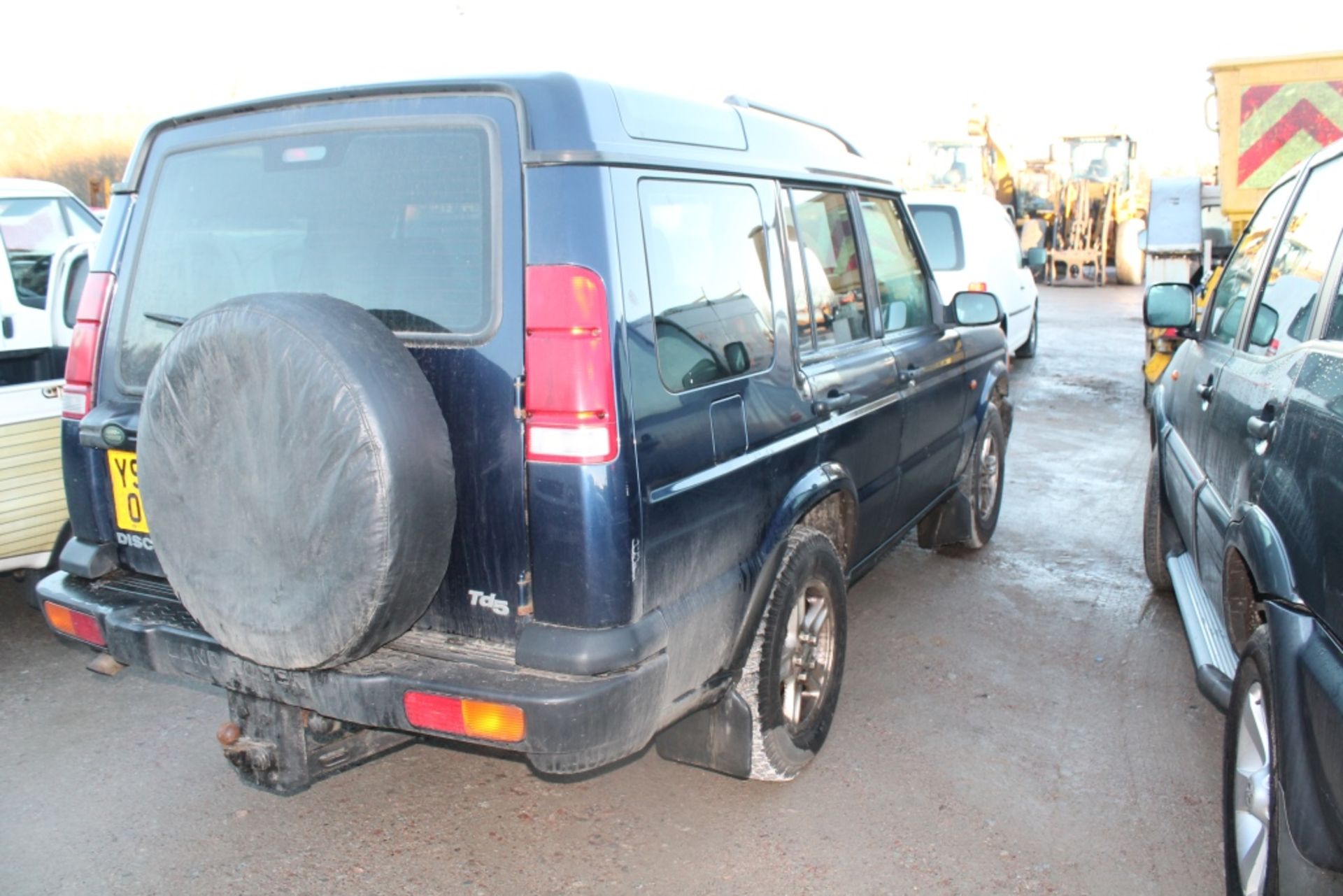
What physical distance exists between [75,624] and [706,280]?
199cm

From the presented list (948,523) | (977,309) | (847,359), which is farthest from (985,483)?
(847,359)

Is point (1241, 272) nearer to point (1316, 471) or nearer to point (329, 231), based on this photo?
point (1316, 471)

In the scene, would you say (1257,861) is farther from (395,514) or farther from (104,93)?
(104,93)

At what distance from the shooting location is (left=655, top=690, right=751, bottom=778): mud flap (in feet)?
10.5

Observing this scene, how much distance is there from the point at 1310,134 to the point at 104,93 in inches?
2581

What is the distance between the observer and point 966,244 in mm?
10406

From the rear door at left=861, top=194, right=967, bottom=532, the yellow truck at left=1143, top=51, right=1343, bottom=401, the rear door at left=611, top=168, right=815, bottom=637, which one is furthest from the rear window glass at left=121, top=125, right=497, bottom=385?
the yellow truck at left=1143, top=51, right=1343, bottom=401

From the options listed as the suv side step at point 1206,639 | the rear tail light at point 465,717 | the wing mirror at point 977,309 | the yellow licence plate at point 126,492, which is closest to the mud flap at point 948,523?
the wing mirror at point 977,309

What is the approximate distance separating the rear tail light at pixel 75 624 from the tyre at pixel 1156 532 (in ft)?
13.6

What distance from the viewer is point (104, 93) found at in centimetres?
6019

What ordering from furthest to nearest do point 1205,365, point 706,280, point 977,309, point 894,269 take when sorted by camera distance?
point 977,309
point 894,269
point 1205,365
point 706,280

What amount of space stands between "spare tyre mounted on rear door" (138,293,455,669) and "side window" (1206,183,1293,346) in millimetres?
2931

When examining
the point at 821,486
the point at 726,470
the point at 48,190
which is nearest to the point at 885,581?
the point at 821,486

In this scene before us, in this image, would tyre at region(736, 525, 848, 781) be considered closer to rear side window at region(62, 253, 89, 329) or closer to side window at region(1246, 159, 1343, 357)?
side window at region(1246, 159, 1343, 357)
